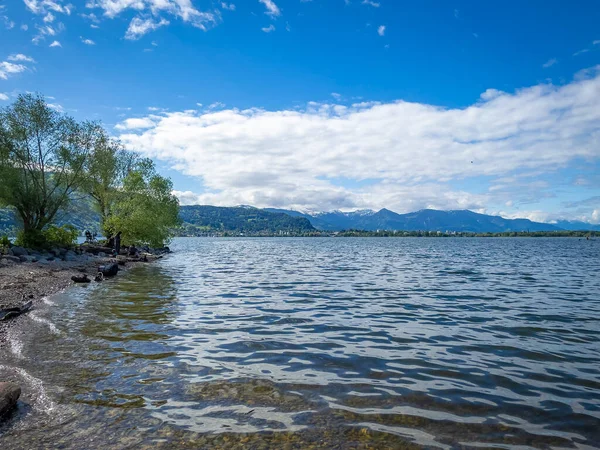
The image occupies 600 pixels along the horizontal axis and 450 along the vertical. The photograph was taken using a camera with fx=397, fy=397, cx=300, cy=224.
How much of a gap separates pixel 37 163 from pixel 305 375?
4988 centimetres

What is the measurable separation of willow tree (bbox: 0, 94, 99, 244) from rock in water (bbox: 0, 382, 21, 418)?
43.0 m

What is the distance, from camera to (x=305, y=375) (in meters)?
11.1

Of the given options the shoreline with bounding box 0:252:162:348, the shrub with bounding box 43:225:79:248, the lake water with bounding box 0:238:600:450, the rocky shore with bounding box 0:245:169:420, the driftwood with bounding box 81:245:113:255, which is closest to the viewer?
the lake water with bounding box 0:238:600:450

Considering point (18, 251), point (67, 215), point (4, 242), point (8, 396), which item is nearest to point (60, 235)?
point (67, 215)

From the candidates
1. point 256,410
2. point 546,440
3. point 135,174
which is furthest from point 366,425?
point 135,174

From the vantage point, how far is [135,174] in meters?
63.0

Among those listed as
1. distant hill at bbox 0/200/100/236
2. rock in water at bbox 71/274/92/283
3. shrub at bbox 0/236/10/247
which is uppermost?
distant hill at bbox 0/200/100/236

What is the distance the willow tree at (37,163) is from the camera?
148 feet

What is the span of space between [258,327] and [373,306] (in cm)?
761

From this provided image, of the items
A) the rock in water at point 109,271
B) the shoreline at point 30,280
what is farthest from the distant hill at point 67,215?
the rock in water at point 109,271

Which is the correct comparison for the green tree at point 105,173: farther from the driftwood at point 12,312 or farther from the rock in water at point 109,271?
the driftwood at point 12,312

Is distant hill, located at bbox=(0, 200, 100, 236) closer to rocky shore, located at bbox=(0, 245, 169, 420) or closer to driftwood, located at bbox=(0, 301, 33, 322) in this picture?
rocky shore, located at bbox=(0, 245, 169, 420)

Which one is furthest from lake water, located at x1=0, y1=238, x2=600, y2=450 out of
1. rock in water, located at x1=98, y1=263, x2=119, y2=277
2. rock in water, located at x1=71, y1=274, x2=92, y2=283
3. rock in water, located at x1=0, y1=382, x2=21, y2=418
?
rock in water, located at x1=98, y1=263, x2=119, y2=277

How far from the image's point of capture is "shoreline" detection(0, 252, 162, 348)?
1998 cm
